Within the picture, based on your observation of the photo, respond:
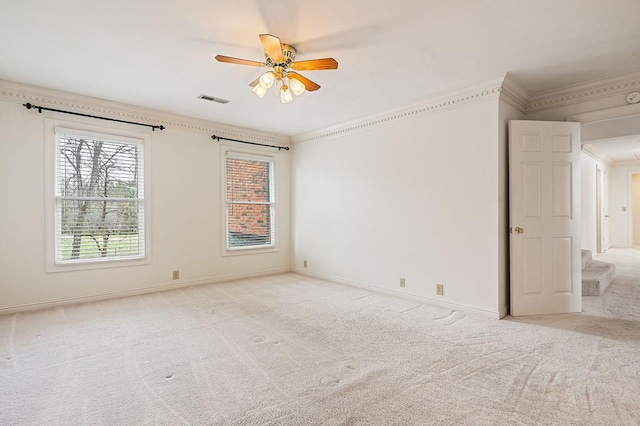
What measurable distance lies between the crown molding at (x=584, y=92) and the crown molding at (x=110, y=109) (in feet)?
13.6

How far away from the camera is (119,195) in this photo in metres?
4.39

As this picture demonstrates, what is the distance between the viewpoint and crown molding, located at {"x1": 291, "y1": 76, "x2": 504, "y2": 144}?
3.53 meters

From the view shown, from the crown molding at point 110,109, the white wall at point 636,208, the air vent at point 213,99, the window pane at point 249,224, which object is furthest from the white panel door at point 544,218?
the white wall at point 636,208

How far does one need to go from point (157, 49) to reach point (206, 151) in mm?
2400

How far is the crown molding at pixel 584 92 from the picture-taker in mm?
3324

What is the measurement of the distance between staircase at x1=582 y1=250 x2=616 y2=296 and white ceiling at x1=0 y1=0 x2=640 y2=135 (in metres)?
2.68

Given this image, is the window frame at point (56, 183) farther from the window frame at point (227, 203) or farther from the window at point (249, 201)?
the window at point (249, 201)

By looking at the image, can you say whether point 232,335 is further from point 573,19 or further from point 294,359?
point 573,19

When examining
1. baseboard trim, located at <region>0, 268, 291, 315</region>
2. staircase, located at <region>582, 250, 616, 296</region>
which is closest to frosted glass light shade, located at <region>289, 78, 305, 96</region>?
baseboard trim, located at <region>0, 268, 291, 315</region>

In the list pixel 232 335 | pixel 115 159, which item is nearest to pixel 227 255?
pixel 115 159

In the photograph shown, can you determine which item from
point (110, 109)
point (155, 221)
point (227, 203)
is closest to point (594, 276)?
point (227, 203)

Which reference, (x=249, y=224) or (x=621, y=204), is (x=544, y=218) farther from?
(x=621, y=204)

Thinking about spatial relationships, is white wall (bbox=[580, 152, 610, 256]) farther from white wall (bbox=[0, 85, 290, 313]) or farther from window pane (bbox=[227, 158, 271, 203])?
window pane (bbox=[227, 158, 271, 203])

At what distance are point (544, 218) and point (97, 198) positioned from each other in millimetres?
5436
